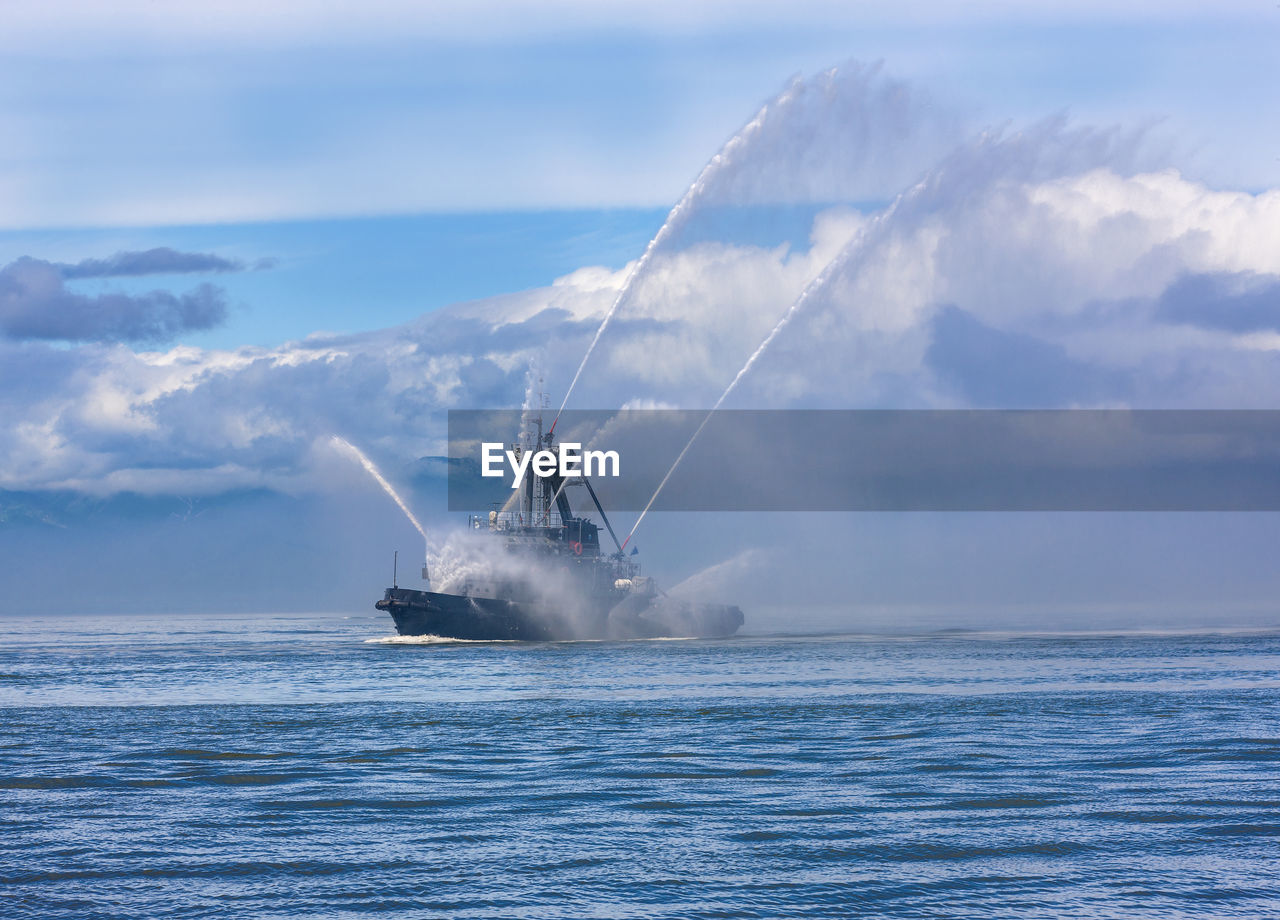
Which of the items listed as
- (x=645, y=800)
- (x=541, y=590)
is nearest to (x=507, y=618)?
(x=541, y=590)

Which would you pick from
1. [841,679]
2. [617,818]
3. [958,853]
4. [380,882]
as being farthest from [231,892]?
[841,679]

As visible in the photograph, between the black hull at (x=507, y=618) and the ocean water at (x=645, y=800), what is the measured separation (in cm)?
2865

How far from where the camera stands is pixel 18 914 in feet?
64.8

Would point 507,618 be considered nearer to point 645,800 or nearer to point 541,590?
point 541,590

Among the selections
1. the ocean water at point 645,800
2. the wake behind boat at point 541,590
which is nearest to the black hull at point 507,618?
the wake behind boat at point 541,590

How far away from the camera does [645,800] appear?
95.7 ft

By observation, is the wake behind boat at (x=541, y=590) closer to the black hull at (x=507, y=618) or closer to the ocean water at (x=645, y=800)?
the black hull at (x=507, y=618)

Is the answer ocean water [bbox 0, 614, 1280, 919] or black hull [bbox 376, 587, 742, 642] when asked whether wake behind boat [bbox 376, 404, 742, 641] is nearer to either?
black hull [bbox 376, 587, 742, 642]

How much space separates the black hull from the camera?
9088 cm

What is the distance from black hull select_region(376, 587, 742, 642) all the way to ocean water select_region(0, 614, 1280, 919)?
2865 cm

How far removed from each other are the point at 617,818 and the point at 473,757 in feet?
35.6

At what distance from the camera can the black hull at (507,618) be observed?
90875 mm

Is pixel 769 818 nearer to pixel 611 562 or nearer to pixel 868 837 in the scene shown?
pixel 868 837

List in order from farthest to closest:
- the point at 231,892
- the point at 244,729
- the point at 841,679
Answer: the point at 841,679, the point at 244,729, the point at 231,892
